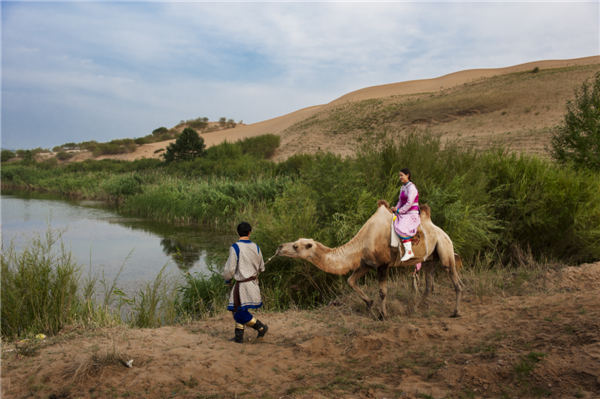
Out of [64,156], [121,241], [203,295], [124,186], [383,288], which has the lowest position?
[203,295]

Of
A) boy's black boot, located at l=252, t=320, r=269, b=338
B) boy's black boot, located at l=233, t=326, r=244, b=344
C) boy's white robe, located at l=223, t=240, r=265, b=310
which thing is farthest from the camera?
boy's black boot, located at l=252, t=320, r=269, b=338

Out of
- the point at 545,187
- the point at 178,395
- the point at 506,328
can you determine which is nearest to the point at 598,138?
the point at 545,187

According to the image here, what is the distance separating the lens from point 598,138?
13758mm

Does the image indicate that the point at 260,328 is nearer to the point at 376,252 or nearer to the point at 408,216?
the point at 376,252

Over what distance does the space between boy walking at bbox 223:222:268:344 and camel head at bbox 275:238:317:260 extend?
0.39 metres

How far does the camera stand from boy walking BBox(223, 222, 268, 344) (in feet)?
17.8

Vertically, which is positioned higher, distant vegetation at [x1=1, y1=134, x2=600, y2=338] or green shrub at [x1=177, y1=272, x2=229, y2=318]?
distant vegetation at [x1=1, y1=134, x2=600, y2=338]

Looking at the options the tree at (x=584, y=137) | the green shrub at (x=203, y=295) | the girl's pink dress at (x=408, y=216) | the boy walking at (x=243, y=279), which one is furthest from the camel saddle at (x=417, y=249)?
the tree at (x=584, y=137)

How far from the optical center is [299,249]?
5.85 meters

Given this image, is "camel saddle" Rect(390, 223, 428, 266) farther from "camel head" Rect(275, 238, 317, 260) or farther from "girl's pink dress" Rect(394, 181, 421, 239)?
"camel head" Rect(275, 238, 317, 260)

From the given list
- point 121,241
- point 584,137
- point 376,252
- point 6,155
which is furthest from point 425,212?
point 6,155

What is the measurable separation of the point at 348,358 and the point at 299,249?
1.64m

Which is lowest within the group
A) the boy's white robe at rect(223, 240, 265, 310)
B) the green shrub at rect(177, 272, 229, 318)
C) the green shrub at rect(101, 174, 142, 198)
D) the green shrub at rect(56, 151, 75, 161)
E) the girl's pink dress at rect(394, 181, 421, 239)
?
the green shrub at rect(177, 272, 229, 318)

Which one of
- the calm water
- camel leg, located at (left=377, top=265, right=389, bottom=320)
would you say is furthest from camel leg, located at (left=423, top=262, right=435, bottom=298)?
the calm water
